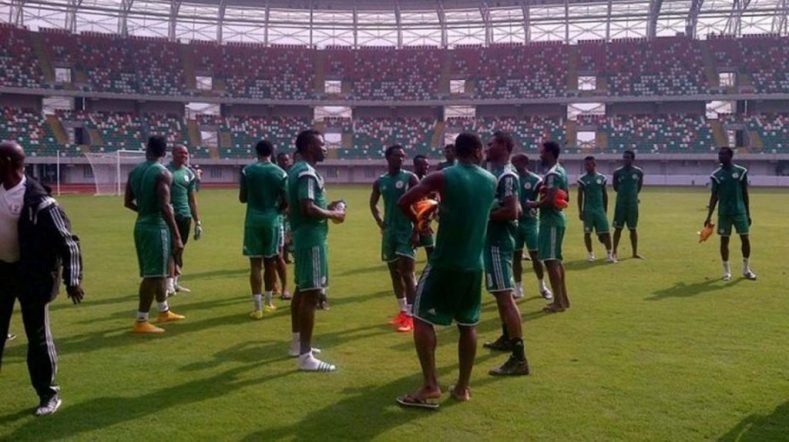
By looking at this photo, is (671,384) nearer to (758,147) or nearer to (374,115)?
(758,147)

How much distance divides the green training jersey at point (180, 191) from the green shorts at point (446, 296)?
19.5 ft

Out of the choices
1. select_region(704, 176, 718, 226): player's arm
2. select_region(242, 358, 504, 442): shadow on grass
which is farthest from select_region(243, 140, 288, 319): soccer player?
select_region(704, 176, 718, 226): player's arm

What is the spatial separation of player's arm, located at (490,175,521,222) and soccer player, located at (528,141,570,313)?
2539mm

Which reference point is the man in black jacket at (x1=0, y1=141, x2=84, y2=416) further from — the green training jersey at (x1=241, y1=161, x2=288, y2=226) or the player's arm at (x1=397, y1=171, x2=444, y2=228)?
the green training jersey at (x1=241, y1=161, x2=288, y2=226)

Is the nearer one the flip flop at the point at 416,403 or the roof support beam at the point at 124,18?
the flip flop at the point at 416,403

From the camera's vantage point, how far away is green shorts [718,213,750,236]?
37.4 ft

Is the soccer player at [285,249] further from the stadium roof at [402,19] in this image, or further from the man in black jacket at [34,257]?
the stadium roof at [402,19]

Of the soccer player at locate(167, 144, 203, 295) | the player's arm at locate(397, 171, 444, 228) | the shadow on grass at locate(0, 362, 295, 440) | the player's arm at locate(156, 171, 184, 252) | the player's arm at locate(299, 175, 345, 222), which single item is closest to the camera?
the shadow on grass at locate(0, 362, 295, 440)

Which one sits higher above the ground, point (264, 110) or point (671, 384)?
point (264, 110)

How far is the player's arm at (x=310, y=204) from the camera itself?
6172 millimetres

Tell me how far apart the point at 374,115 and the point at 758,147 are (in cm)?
3114

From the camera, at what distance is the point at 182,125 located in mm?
56938


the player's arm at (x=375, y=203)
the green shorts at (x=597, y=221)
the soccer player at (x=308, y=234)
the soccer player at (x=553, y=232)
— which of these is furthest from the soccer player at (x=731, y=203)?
the soccer player at (x=308, y=234)

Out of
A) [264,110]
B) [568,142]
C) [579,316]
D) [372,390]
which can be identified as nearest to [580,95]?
[568,142]
